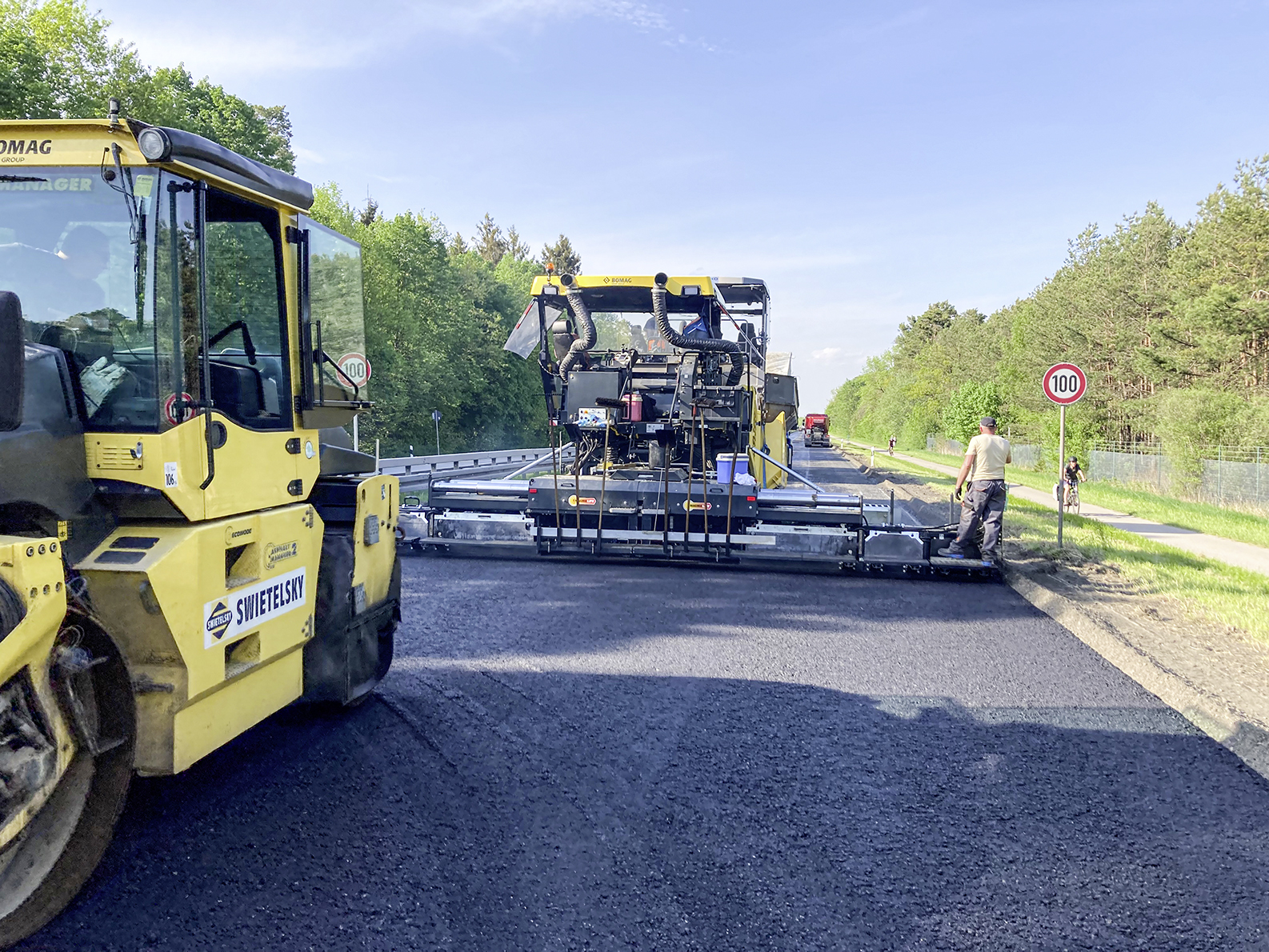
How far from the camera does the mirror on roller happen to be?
2592 millimetres

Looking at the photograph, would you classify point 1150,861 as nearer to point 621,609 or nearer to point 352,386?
point 352,386

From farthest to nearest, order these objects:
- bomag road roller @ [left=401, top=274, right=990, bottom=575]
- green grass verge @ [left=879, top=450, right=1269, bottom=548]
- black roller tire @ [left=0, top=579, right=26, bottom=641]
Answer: green grass verge @ [left=879, top=450, right=1269, bottom=548], bomag road roller @ [left=401, top=274, right=990, bottom=575], black roller tire @ [left=0, top=579, right=26, bottom=641]

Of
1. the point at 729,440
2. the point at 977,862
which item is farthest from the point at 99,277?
the point at 729,440

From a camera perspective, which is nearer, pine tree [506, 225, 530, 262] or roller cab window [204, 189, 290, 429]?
roller cab window [204, 189, 290, 429]

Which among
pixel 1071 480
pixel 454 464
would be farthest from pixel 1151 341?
pixel 454 464

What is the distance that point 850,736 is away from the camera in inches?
194

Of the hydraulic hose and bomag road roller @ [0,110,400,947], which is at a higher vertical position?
the hydraulic hose

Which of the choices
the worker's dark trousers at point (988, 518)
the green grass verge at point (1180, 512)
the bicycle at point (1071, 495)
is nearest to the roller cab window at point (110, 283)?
the worker's dark trousers at point (988, 518)

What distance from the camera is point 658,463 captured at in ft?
35.0

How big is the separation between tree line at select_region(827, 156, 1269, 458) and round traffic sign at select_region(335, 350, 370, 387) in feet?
76.6

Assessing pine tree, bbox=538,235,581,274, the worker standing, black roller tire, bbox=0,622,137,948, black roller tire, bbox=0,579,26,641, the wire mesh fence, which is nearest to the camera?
black roller tire, bbox=0,579,26,641

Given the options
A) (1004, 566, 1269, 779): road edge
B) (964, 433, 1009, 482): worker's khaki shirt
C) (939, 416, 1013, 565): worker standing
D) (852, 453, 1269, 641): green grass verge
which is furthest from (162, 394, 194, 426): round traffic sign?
(964, 433, 1009, 482): worker's khaki shirt

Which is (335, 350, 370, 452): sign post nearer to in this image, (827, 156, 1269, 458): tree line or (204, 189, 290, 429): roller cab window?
(204, 189, 290, 429): roller cab window

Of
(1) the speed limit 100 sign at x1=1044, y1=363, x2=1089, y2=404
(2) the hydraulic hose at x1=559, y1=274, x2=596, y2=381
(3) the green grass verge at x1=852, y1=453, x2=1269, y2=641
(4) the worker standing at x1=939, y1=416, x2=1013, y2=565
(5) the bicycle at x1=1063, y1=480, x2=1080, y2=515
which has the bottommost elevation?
(3) the green grass verge at x1=852, y1=453, x2=1269, y2=641
